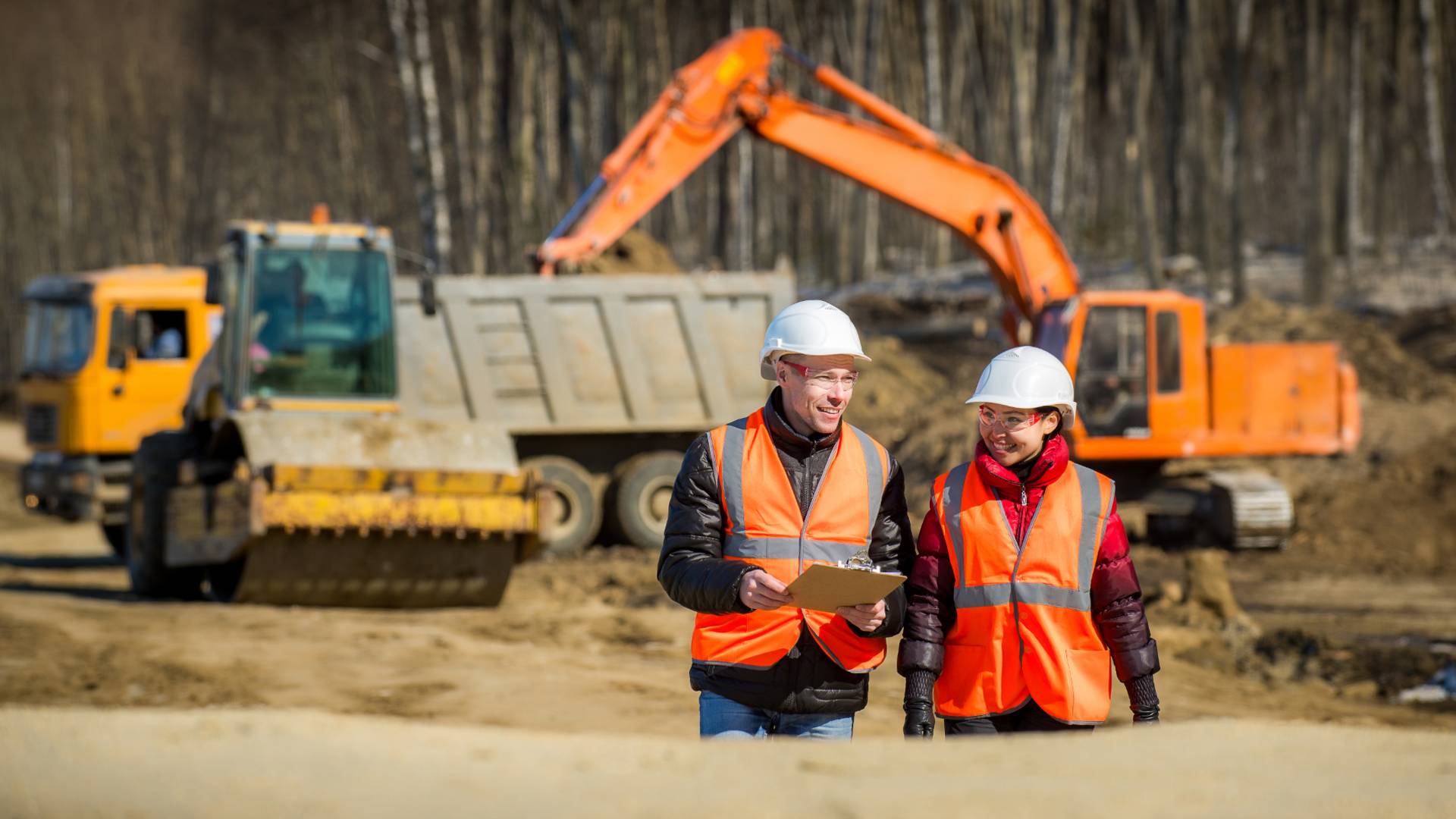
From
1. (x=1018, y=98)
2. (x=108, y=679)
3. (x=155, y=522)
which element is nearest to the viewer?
(x=108, y=679)

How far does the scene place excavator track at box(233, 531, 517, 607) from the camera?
1010cm

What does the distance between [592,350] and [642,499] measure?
1.44 m

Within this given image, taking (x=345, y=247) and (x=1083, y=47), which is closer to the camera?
(x=345, y=247)

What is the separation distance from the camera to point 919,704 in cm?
401

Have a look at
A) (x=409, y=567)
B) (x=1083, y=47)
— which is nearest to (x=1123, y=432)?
(x=409, y=567)

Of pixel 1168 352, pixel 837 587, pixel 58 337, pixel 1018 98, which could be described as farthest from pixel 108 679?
pixel 1018 98

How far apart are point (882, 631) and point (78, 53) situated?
59.0 m

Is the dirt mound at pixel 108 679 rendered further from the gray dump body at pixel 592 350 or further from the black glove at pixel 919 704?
the black glove at pixel 919 704

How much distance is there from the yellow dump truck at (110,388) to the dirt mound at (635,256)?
462cm

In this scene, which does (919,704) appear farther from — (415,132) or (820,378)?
(415,132)

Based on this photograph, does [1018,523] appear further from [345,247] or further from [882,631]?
[345,247]

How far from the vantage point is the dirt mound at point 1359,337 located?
18.8 metres

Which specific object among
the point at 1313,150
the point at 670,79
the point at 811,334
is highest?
the point at 670,79

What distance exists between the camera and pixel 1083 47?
37.0m
